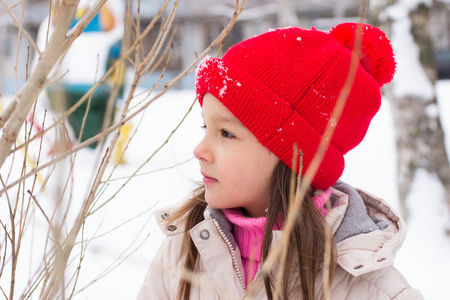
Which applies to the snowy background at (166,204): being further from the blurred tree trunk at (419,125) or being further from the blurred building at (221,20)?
the blurred building at (221,20)

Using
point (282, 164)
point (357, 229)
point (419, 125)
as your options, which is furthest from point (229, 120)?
point (419, 125)

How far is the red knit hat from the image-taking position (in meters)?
1.29

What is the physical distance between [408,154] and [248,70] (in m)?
2.60

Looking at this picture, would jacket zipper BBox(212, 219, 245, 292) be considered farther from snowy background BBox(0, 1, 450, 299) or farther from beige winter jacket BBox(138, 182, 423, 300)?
snowy background BBox(0, 1, 450, 299)

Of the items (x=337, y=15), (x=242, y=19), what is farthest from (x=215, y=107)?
(x=337, y=15)

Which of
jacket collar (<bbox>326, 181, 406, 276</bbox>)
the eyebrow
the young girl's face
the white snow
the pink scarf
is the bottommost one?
jacket collar (<bbox>326, 181, 406, 276</bbox>)

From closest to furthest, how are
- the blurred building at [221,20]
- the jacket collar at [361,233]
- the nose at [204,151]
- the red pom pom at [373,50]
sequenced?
the jacket collar at [361,233] → the nose at [204,151] → the red pom pom at [373,50] → the blurred building at [221,20]

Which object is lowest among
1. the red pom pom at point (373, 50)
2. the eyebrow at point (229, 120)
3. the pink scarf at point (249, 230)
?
the pink scarf at point (249, 230)

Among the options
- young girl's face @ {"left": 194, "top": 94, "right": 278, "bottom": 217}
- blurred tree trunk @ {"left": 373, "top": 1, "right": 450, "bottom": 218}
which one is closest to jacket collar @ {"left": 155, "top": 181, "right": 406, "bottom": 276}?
young girl's face @ {"left": 194, "top": 94, "right": 278, "bottom": 217}

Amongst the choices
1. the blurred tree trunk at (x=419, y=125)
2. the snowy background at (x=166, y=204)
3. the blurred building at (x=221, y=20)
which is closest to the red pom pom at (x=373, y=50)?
the snowy background at (x=166, y=204)

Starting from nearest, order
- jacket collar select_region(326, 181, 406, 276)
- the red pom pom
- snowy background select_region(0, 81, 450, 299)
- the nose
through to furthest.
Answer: jacket collar select_region(326, 181, 406, 276) < the nose < the red pom pom < snowy background select_region(0, 81, 450, 299)

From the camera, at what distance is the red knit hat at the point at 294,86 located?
129 cm

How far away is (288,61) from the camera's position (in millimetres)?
1311

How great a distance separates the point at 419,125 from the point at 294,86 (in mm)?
2556
